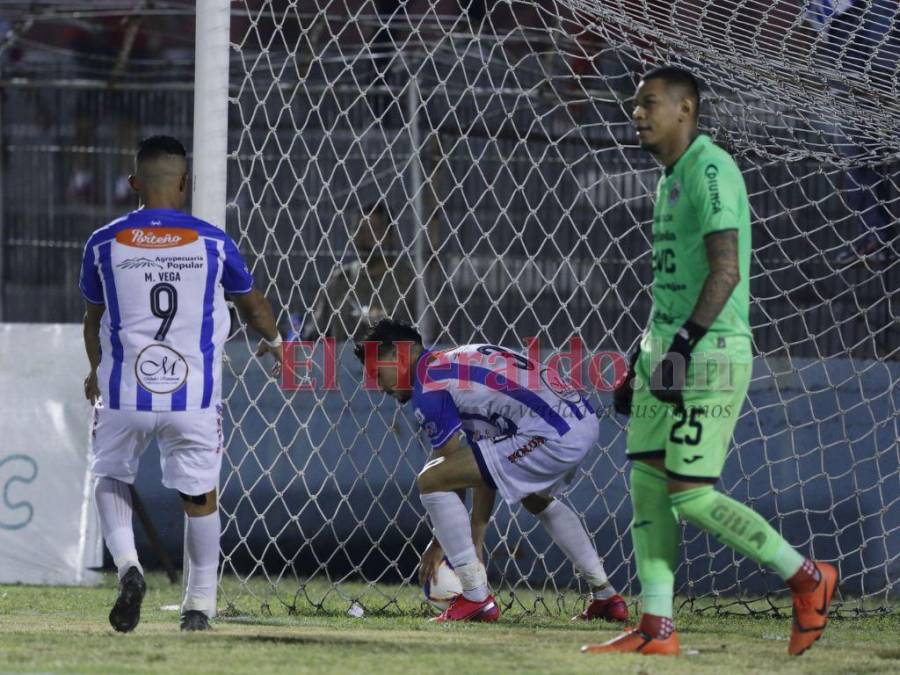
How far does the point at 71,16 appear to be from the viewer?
33.1 feet

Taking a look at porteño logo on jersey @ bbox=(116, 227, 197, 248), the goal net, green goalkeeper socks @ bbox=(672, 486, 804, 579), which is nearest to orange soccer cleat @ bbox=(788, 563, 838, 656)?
green goalkeeper socks @ bbox=(672, 486, 804, 579)

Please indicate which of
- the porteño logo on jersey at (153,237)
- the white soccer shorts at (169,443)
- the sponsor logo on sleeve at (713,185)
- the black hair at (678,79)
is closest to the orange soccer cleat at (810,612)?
the sponsor logo on sleeve at (713,185)

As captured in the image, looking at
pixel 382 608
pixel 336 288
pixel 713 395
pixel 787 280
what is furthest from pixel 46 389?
pixel 713 395

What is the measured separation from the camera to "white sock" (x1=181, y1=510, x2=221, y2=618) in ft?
Result: 16.7

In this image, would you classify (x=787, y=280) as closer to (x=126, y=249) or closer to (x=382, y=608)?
(x=382, y=608)

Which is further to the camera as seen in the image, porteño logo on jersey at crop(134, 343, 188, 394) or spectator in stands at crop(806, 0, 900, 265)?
spectator in stands at crop(806, 0, 900, 265)

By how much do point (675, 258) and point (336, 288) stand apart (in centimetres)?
352

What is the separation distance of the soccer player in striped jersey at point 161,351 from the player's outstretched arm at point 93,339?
0.4 inches

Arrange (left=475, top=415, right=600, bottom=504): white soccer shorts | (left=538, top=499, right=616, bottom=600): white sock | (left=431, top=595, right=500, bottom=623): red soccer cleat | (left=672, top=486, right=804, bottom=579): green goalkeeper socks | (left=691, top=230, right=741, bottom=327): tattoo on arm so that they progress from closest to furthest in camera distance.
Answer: (left=691, top=230, right=741, bottom=327): tattoo on arm, (left=672, top=486, right=804, bottom=579): green goalkeeper socks, (left=431, top=595, right=500, bottom=623): red soccer cleat, (left=475, top=415, right=600, bottom=504): white soccer shorts, (left=538, top=499, right=616, bottom=600): white sock

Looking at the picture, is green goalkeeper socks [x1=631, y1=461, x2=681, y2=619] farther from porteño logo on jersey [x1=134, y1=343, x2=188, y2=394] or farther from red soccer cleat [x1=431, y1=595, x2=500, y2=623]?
porteño logo on jersey [x1=134, y1=343, x2=188, y2=394]

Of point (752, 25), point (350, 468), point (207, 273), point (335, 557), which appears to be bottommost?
point (335, 557)

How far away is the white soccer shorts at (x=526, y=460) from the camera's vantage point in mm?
6035

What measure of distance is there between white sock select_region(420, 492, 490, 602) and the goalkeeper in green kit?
1360 mm

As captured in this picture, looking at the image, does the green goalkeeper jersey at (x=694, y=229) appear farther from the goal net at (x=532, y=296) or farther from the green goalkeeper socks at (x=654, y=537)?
the goal net at (x=532, y=296)
